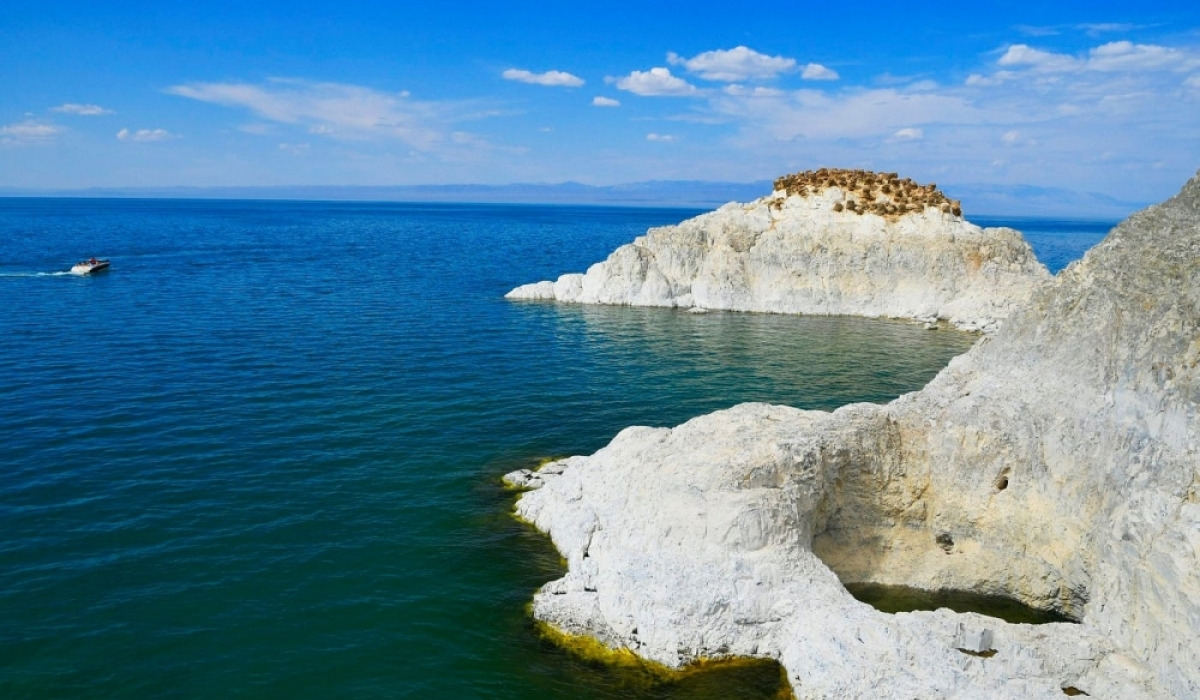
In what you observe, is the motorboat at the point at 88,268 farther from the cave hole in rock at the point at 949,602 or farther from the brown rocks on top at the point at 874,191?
the cave hole in rock at the point at 949,602

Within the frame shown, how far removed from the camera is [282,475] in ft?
96.4

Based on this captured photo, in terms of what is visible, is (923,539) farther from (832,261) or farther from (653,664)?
(832,261)

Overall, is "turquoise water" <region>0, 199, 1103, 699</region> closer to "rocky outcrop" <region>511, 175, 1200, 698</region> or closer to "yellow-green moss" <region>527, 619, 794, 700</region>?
"yellow-green moss" <region>527, 619, 794, 700</region>

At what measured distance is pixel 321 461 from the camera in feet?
101

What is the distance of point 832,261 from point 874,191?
981cm

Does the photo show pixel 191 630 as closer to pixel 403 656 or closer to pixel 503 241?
pixel 403 656

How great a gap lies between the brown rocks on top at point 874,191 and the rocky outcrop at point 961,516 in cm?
5162

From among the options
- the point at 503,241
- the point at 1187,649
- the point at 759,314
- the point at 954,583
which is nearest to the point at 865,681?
the point at 1187,649

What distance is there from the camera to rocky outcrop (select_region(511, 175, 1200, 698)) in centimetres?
1628

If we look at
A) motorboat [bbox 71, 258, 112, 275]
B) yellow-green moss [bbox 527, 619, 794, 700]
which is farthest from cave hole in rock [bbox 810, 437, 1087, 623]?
motorboat [bbox 71, 258, 112, 275]

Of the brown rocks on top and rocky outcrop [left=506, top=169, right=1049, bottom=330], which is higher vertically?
the brown rocks on top

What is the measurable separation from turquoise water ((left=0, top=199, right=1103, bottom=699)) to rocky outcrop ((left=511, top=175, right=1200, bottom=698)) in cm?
189

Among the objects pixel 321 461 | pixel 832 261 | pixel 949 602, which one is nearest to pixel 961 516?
pixel 949 602

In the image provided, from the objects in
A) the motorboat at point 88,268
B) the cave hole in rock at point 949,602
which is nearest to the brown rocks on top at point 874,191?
the cave hole in rock at point 949,602
